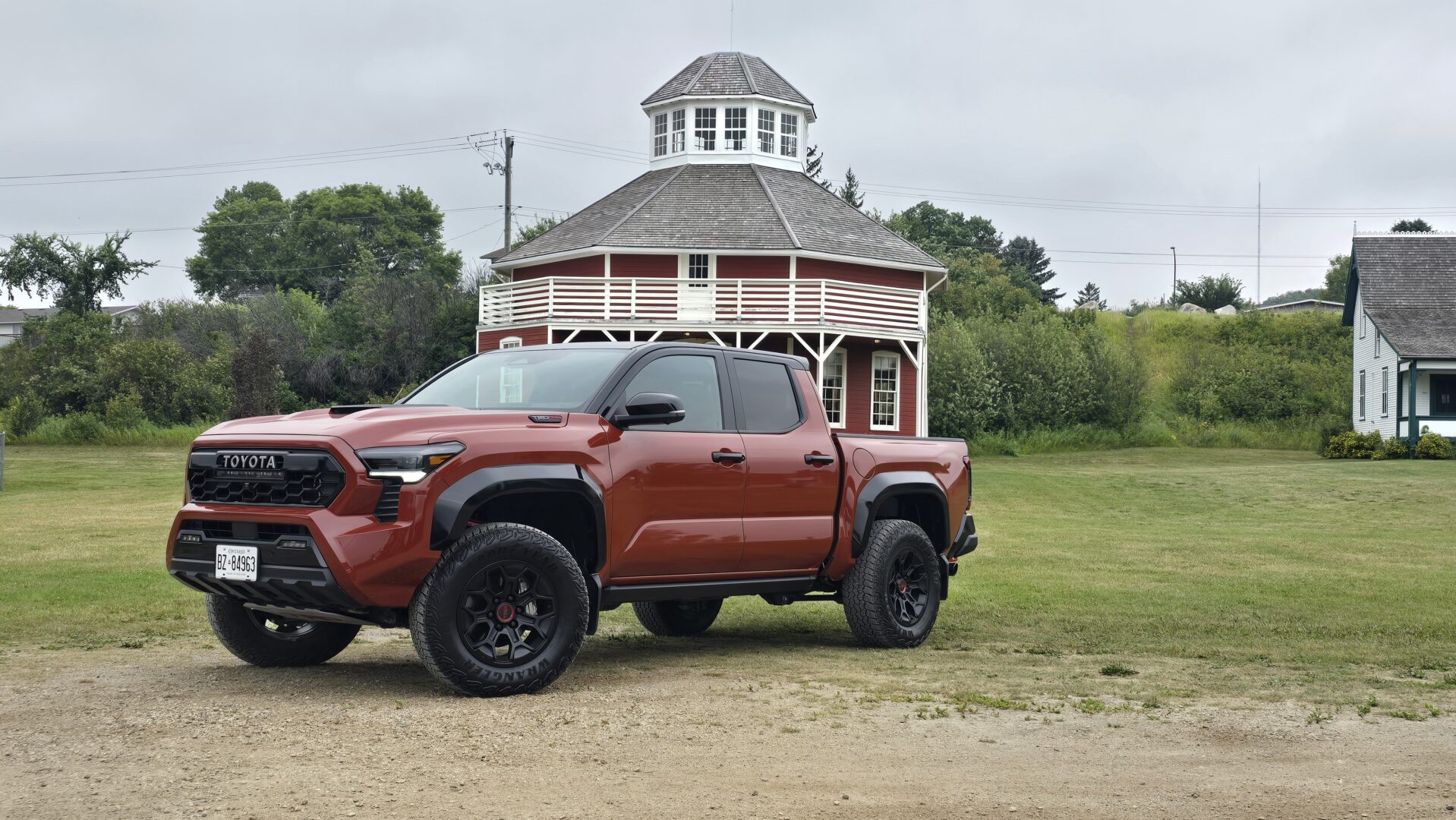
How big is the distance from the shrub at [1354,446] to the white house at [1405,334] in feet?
7.53

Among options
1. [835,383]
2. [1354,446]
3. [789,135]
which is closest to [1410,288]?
[1354,446]

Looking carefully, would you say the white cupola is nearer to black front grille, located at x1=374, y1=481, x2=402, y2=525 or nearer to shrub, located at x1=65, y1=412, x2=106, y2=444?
shrub, located at x1=65, y1=412, x2=106, y2=444

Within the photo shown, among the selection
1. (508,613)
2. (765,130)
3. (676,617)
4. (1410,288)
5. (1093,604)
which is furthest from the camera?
(1410,288)

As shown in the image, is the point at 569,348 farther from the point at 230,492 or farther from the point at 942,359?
the point at 942,359

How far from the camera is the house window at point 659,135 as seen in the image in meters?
45.8

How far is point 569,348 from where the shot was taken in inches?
368

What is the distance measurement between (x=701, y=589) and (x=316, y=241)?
3285 inches

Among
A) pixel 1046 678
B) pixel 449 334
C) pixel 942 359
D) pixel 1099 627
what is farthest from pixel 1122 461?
pixel 1046 678

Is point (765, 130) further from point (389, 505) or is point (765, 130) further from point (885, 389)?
point (389, 505)

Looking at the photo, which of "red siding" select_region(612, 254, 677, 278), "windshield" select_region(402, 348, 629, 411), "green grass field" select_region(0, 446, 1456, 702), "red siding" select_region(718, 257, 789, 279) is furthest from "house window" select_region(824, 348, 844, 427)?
"windshield" select_region(402, 348, 629, 411)

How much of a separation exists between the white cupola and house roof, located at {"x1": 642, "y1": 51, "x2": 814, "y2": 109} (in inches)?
0.9

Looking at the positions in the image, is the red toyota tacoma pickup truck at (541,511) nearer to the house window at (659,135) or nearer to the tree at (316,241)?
the house window at (659,135)

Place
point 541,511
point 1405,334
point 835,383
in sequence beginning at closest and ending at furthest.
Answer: point 541,511
point 835,383
point 1405,334

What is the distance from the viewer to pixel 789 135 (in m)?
45.7
